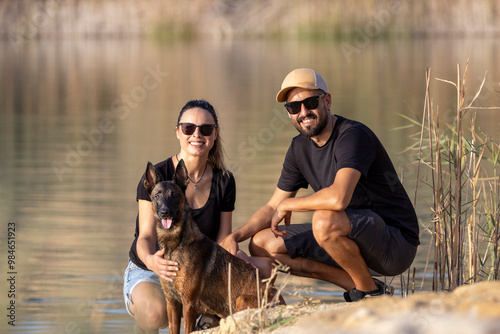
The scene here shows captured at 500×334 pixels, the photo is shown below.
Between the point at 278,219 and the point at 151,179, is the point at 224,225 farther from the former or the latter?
the point at 151,179

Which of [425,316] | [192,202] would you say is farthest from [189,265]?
[425,316]

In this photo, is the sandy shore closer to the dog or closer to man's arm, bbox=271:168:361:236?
the dog

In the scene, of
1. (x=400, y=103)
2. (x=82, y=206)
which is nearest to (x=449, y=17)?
(x=400, y=103)

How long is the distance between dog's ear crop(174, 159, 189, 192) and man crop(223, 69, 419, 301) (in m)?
0.57

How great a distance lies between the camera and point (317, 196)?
5.54m

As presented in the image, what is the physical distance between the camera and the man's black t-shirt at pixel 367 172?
5723mm

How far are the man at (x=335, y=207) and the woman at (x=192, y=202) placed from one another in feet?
0.73

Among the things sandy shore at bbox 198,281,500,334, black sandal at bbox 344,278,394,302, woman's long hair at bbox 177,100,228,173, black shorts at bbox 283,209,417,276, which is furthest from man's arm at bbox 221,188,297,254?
sandy shore at bbox 198,281,500,334

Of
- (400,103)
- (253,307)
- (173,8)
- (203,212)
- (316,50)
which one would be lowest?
(253,307)

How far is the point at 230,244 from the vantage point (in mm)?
5703

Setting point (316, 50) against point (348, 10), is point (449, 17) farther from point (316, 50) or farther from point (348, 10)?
point (316, 50)

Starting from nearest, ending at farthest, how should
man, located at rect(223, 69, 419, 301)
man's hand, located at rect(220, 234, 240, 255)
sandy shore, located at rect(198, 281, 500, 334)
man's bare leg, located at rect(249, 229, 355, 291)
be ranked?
sandy shore, located at rect(198, 281, 500, 334)
man, located at rect(223, 69, 419, 301)
man's hand, located at rect(220, 234, 240, 255)
man's bare leg, located at rect(249, 229, 355, 291)

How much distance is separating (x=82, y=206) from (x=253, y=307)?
5.94 meters

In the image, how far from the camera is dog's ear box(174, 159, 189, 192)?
534 cm
